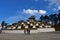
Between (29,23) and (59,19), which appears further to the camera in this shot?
(59,19)

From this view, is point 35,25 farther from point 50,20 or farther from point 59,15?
point 50,20

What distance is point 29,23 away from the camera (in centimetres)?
9625

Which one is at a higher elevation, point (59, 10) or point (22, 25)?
point (59, 10)

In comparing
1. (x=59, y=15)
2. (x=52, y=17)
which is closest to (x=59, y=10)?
(x=59, y=15)

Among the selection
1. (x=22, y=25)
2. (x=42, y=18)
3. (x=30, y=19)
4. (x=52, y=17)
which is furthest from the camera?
(x=42, y=18)

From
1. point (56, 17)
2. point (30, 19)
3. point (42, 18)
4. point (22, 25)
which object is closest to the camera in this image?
point (22, 25)

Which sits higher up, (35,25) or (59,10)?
(59,10)

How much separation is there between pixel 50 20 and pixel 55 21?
46.1 feet

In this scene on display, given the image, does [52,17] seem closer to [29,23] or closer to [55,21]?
[55,21]

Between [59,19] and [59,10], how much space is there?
6.55 m

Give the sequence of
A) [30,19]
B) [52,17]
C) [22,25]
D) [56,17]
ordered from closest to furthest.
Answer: [22,25]
[30,19]
[56,17]
[52,17]

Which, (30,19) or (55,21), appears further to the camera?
(55,21)

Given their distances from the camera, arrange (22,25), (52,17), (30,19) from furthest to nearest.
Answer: (52,17)
(30,19)
(22,25)

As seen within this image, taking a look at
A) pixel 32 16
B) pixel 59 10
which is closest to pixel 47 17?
pixel 59 10
